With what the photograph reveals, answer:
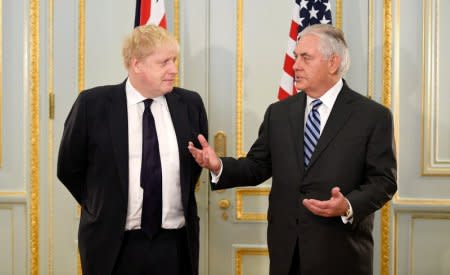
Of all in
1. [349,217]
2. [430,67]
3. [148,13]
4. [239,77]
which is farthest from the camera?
[239,77]

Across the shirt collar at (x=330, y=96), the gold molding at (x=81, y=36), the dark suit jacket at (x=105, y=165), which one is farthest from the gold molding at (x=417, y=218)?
the gold molding at (x=81, y=36)

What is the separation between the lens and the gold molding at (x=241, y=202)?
11.7 ft

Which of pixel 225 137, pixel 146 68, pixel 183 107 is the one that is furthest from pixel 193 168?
pixel 225 137

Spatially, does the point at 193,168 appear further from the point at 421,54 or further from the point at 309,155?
the point at 421,54

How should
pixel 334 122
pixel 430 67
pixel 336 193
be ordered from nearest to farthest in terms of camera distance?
pixel 336 193, pixel 334 122, pixel 430 67

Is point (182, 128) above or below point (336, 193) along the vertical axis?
above

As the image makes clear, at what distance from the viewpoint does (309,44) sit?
2441 mm

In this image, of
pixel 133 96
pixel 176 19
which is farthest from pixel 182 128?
pixel 176 19

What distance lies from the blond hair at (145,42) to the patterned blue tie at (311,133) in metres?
0.63

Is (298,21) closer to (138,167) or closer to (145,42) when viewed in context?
(145,42)

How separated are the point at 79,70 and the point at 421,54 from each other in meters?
2.08

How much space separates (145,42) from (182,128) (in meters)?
0.39

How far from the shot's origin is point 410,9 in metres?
3.40

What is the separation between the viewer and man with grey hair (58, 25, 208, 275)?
2324mm
